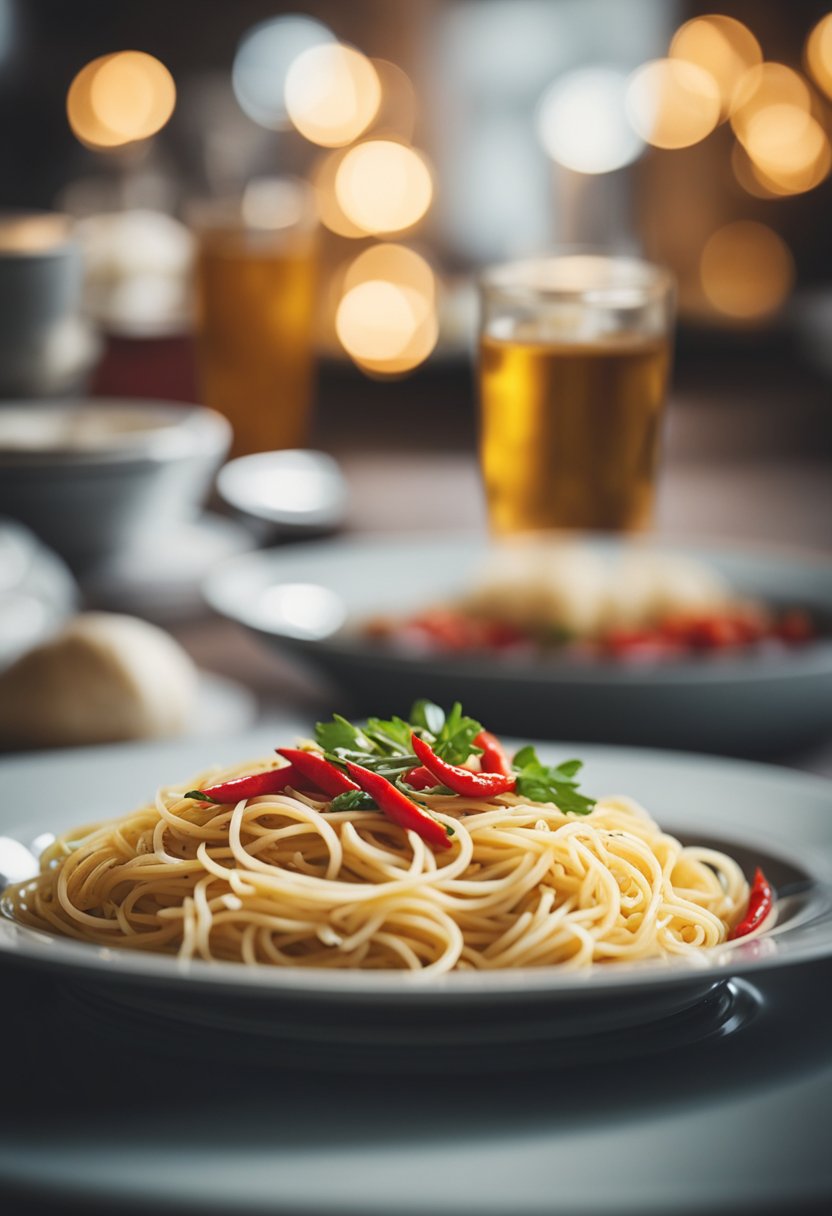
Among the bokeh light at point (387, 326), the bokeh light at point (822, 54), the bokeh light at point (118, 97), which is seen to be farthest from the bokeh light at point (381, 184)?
the bokeh light at point (387, 326)

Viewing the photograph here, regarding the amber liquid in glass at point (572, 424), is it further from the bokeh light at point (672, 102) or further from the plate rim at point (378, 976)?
the bokeh light at point (672, 102)

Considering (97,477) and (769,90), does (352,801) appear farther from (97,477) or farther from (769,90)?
(769,90)

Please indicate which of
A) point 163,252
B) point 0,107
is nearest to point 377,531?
point 163,252

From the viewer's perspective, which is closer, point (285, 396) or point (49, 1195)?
point (49, 1195)

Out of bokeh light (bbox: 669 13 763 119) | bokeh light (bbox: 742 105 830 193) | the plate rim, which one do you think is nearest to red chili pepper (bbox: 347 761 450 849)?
the plate rim

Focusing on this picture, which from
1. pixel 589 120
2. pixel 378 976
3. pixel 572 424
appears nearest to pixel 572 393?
pixel 572 424

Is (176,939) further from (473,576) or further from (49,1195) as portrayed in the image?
(473,576)
